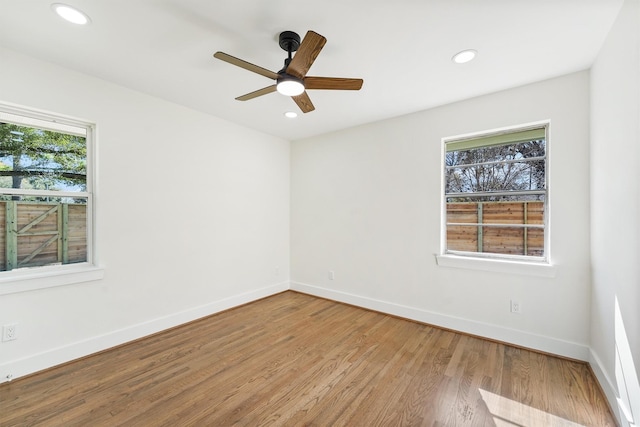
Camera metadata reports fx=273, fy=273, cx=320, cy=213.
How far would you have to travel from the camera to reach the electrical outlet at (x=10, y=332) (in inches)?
82.7

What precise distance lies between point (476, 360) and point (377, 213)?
1894 mm

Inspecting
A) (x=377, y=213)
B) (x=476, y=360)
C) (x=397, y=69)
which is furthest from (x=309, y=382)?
(x=397, y=69)

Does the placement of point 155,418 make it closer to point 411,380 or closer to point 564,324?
point 411,380

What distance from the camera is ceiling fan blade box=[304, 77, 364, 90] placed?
1958mm

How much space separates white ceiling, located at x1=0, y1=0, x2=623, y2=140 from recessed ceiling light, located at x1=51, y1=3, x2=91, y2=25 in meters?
0.04

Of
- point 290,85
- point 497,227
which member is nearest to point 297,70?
point 290,85

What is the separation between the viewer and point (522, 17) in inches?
68.2

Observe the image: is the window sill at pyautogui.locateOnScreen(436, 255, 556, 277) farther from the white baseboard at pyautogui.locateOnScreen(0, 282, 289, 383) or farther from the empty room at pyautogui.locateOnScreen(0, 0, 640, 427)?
the white baseboard at pyautogui.locateOnScreen(0, 282, 289, 383)

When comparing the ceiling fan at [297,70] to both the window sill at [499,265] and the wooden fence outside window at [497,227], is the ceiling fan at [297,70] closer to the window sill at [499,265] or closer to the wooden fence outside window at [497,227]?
the wooden fence outside window at [497,227]

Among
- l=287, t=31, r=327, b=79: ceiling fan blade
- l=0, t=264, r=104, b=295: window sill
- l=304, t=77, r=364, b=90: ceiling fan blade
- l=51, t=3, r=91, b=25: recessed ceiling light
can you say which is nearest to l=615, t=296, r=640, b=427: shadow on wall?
l=304, t=77, r=364, b=90: ceiling fan blade

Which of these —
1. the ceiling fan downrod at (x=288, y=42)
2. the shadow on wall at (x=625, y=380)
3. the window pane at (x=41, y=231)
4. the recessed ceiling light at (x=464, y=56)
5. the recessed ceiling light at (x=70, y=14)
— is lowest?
the shadow on wall at (x=625, y=380)

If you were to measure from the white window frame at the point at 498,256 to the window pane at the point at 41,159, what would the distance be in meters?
3.72

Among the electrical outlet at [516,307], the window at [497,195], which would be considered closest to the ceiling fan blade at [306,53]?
the window at [497,195]

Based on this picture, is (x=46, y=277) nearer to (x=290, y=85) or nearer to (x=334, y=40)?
(x=290, y=85)
